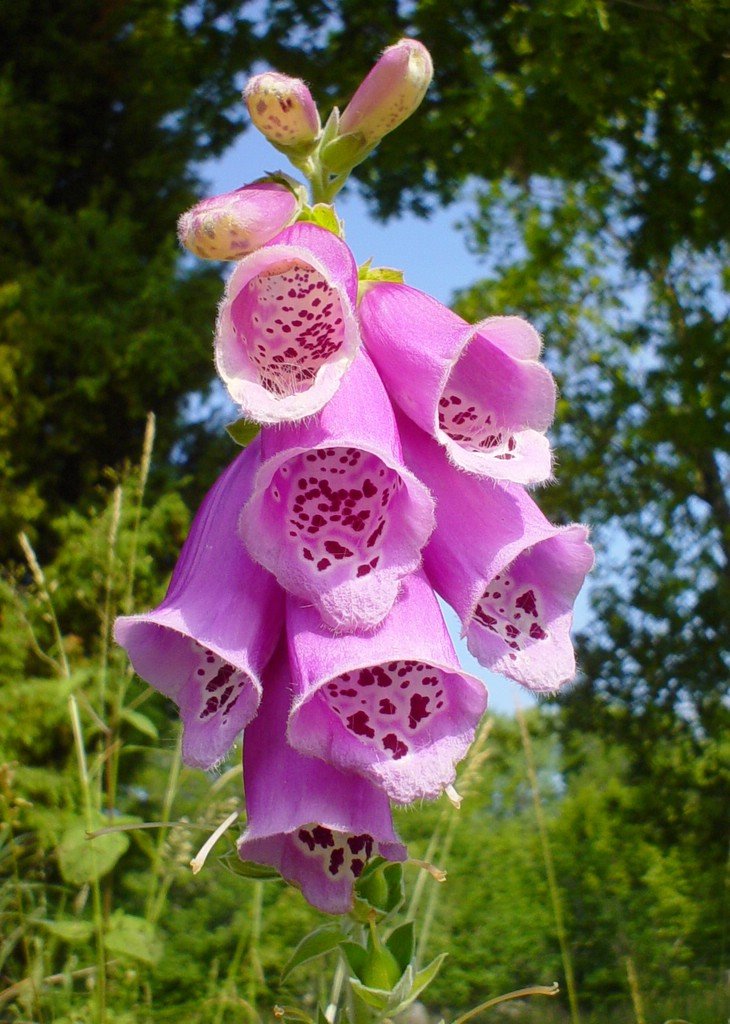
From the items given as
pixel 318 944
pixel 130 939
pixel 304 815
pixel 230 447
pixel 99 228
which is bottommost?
pixel 230 447

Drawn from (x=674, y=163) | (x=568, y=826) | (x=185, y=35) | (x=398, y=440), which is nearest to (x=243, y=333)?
(x=398, y=440)

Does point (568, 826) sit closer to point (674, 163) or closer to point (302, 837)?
point (674, 163)

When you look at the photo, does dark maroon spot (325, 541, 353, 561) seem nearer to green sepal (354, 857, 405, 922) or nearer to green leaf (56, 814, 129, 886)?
green sepal (354, 857, 405, 922)

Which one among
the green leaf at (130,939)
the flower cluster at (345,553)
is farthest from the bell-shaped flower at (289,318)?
the green leaf at (130,939)

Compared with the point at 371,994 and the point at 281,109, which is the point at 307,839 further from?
the point at 281,109

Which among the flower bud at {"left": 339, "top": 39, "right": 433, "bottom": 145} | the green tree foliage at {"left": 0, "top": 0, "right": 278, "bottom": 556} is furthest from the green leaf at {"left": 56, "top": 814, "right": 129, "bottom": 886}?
the green tree foliage at {"left": 0, "top": 0, "right": 278, "bottom": 556}

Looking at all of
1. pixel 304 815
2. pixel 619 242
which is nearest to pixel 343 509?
pixel 304 815
